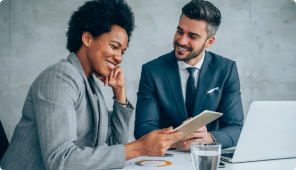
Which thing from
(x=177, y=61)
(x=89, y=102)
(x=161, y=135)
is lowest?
(x=161, y=135)

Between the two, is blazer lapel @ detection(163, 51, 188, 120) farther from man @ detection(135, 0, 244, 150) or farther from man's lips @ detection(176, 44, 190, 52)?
man's lips @ detection(176, 44, 190, 52)

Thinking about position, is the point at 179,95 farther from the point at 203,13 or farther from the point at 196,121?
the point at 196,121

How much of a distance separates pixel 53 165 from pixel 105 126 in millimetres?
431

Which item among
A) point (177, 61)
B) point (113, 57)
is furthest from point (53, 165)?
point (177, 61)

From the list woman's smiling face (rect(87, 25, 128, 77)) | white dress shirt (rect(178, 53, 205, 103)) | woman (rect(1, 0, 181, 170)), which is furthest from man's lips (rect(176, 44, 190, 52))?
woman's smiling face (rect(87, 25, 128, 77))

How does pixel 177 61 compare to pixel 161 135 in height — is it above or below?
above

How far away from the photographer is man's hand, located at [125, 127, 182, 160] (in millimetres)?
1067

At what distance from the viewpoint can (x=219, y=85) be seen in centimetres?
199

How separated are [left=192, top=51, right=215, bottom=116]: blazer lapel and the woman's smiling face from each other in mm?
756

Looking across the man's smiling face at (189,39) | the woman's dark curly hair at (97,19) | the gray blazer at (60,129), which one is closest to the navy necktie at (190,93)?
the man's smiling face at (189,39)

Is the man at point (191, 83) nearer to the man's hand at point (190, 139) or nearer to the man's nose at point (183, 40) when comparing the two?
the man's nose at point (183, 40)

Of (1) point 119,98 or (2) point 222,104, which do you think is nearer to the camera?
(1) point 119,98

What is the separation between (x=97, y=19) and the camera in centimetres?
134

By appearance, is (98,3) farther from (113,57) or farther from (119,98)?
(119,98)
